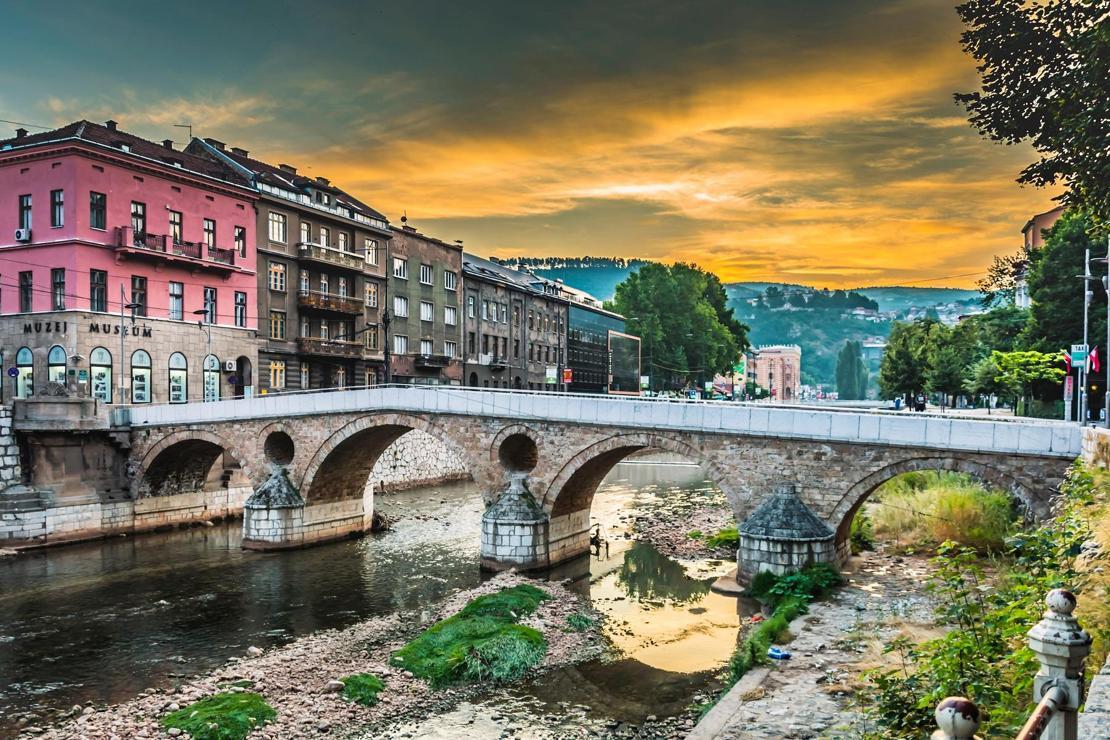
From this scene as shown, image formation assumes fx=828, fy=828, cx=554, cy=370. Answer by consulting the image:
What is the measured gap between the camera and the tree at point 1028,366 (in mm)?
31516

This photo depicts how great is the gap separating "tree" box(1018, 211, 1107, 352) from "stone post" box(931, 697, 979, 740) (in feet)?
116

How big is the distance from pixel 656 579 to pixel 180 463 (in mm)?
19727

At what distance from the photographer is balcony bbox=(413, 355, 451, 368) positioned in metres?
46.3

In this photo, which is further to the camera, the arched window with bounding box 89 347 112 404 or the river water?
the arched window with bounding box 89 347 112 404

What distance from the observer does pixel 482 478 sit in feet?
82.2

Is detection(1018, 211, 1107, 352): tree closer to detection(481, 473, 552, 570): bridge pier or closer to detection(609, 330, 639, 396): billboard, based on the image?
detection(481, 473, 552, 570): bridge pier

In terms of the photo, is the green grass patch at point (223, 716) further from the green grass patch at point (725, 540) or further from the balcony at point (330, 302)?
the balcony at point (330, 302)

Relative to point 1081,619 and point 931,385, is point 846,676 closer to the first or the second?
point 1081,619

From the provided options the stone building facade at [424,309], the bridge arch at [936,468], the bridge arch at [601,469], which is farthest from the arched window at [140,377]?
the bridge arch at [936,468]

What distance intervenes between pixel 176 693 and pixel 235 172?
29.4m

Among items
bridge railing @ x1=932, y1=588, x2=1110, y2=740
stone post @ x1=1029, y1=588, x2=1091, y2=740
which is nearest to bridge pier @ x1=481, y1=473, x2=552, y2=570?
bridge railing @ x1=932, y1=588, x2=1110, y2=740

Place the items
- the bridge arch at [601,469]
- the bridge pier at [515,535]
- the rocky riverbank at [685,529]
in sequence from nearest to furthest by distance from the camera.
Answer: the bridge arch at [601,469] < the bridge pier at [515,535] < the rocky riverbank at [685,529]

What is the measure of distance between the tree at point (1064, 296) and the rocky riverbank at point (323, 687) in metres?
26.3

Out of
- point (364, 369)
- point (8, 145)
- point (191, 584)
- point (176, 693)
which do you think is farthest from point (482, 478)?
point (8, 145)
